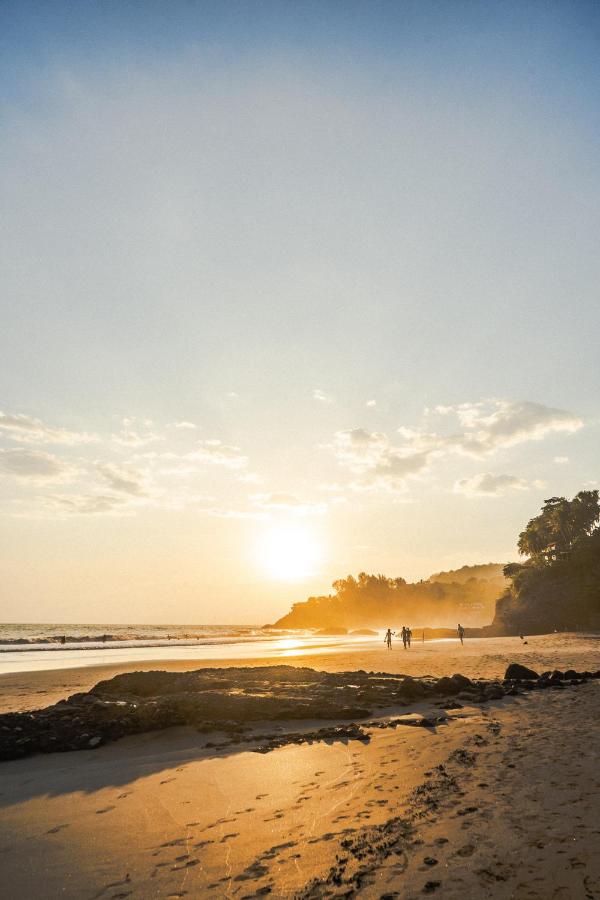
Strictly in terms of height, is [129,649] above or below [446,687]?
below

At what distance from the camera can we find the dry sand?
4.83 meters

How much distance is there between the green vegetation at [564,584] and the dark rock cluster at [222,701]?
4462cm

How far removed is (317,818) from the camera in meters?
6.41

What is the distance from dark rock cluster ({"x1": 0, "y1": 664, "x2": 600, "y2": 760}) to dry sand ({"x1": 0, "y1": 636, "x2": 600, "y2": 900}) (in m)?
0.67

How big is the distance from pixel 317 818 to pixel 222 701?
721 centimetres

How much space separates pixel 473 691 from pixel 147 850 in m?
12.6

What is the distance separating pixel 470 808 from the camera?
20.8ft

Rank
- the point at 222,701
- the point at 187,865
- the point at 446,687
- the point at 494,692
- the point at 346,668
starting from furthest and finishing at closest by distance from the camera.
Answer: the point at 346,668 → the point at 446,687 → the point at 494,692 → the point at 222,701 → the point at 187,865

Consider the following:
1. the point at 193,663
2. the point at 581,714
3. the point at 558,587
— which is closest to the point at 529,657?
the point at 581,714

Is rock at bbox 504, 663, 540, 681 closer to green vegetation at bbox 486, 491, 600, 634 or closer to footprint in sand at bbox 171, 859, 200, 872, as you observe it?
footprint in sand at bbox 171, 859, 200, 872

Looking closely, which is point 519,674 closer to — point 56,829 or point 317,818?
point 317,818

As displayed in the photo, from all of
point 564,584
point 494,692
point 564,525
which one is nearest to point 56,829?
point 494,692

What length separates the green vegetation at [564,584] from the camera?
57219 mm

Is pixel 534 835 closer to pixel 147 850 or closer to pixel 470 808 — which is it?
pixel 470 808
